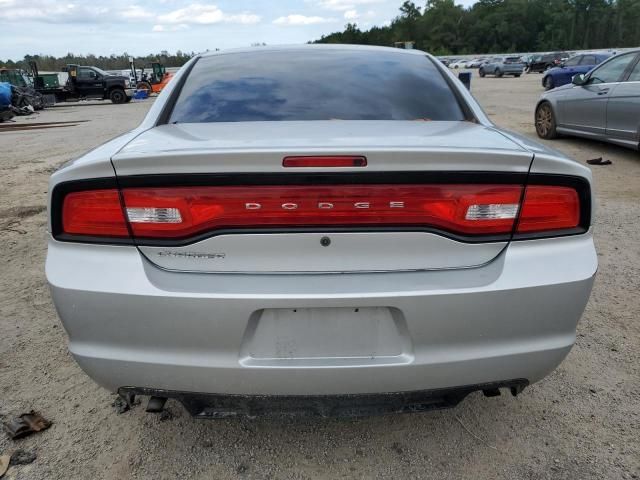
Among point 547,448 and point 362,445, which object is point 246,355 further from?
point 547,448

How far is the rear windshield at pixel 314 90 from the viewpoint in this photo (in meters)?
2.37

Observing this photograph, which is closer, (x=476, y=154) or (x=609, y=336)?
(x=476, y=154)

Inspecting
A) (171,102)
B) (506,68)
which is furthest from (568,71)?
(506,68)

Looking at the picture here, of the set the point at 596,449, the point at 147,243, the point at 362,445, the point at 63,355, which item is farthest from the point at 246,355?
the point at 63,355

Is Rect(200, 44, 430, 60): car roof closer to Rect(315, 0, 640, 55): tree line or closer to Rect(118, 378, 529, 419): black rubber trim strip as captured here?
Rect(118, 378, 529, 419): black rubber trim strip

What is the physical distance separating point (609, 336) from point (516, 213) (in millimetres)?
1716

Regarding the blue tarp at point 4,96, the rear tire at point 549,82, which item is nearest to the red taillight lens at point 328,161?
the blue tarp at point 4,96

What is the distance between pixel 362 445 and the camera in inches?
83.0

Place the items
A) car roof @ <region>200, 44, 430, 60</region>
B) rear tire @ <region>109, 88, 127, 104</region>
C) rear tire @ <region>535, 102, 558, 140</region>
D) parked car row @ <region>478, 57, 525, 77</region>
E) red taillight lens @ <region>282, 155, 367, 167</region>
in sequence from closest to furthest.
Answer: red taillight lens @ <region>282, 155, 367, 167</region> < car roof @ <region>200, 44, 430, 60</region> < rear tire @ <region>535, 102, 558, 140</region> < rear tire @ <region>109, 88, 127, 104</region> < parked car row @ <region>478, 57, 525, 77</region>

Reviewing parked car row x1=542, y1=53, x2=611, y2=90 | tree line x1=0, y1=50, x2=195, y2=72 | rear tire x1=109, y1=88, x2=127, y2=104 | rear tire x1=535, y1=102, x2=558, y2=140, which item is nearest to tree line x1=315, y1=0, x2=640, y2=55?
tree line x1=0, y1=50, x2=195, y2=72

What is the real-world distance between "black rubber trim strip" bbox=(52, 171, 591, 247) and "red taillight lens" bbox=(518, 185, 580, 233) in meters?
0.02

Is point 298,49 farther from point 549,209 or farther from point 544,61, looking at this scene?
point 544,61

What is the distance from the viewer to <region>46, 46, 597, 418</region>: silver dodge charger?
62.3 inches

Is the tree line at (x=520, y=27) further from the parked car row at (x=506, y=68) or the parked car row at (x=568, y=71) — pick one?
the parked car row at (x=568, y=71)
